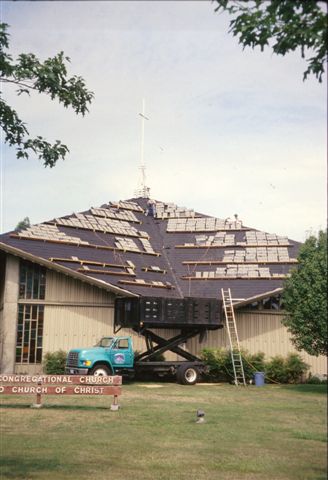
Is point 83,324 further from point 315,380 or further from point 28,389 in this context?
point 28,389

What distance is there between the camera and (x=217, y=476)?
8.93 m

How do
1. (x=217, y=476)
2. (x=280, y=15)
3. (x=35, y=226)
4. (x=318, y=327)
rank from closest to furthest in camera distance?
(x=280, y=15), (x=217, y=476), (x=318, y=327), (x=35, y=226)

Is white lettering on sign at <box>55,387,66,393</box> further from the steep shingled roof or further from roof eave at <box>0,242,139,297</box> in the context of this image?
the steep shingled roof

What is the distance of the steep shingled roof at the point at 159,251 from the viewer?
28500mm

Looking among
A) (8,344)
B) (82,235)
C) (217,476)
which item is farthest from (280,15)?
(82,235)

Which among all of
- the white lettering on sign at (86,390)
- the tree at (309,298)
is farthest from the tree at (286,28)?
Answer: the tree at (309,298)

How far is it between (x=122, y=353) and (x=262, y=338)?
344 inches

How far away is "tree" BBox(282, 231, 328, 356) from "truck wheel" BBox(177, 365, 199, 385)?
4.78 metres

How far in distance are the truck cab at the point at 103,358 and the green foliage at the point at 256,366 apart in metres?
4.97

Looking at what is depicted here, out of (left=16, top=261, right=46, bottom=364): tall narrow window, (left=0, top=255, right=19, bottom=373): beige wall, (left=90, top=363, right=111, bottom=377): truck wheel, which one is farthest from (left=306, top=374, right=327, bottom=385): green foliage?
(left=0, top=255, right=19, bottom=373): beige wall

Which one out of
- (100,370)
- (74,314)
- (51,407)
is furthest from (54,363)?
(51,407)

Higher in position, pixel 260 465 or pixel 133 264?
pixel 133 264

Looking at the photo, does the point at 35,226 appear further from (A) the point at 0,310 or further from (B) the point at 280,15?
(B) the point at 280,15

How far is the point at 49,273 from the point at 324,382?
14.6 meters
